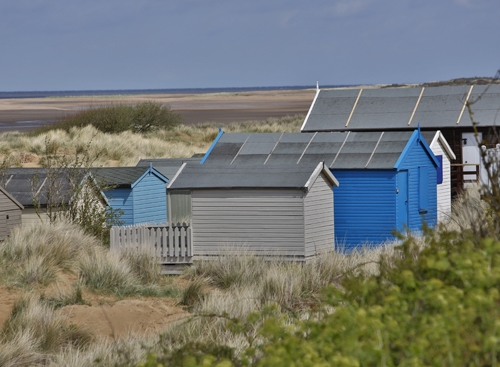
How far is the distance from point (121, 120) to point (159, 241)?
33828mm

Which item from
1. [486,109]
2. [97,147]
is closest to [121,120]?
[97,147]

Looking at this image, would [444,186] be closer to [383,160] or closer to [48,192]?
[383,160]

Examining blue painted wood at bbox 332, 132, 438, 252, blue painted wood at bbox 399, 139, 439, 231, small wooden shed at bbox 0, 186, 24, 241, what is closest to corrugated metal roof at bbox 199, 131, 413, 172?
blue painted wood at bbox 332, 132, 438, 252

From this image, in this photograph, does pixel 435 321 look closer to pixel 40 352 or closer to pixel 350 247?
pixel 40 352

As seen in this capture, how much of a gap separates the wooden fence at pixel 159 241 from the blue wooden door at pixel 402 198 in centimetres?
406

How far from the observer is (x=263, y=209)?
15.1m

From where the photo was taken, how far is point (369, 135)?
17250mm

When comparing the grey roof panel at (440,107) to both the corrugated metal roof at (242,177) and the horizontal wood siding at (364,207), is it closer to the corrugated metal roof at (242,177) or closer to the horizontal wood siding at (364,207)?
the horizontal wood siding at (364,207)

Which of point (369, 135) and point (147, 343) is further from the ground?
point (369, 135)

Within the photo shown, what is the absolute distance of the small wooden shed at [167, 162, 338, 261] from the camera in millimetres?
14828

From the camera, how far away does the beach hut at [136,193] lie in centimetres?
1839

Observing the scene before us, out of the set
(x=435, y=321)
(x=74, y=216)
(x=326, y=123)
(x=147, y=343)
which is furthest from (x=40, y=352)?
(x=326, y=123)

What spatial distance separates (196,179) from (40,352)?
659cm

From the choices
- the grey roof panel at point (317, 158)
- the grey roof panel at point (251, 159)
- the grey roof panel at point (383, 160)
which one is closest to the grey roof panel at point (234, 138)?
the grey roof panel at point (251, 159)
